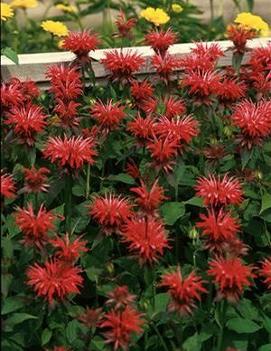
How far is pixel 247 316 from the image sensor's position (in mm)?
2117

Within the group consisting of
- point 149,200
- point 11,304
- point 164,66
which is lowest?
point 11,304

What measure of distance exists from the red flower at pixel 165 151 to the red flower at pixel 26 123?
26 cm

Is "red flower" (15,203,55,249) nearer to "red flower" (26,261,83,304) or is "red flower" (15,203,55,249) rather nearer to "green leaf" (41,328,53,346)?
"red flower" (26,261,83,304)

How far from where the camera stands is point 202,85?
2.21 meters

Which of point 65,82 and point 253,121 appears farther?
point 65,82

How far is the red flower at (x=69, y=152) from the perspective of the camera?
201 centimetres

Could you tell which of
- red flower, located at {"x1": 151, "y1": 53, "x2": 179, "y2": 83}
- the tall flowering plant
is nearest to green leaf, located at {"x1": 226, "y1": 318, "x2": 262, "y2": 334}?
the tall flowering plant

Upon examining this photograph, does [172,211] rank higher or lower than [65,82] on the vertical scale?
lower

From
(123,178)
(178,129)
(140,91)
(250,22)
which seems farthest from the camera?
(250,22)

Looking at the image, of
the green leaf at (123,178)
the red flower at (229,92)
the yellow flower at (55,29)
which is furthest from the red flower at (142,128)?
the yellow flower at (55,29)

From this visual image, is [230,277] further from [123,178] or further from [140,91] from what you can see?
[140,91]

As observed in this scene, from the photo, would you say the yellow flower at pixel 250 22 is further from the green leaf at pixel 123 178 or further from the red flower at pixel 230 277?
the red flower at pixel 230 277

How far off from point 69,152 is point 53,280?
307 millimetres

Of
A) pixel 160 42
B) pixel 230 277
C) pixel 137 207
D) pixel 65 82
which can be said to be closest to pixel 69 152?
pixel 137 207
